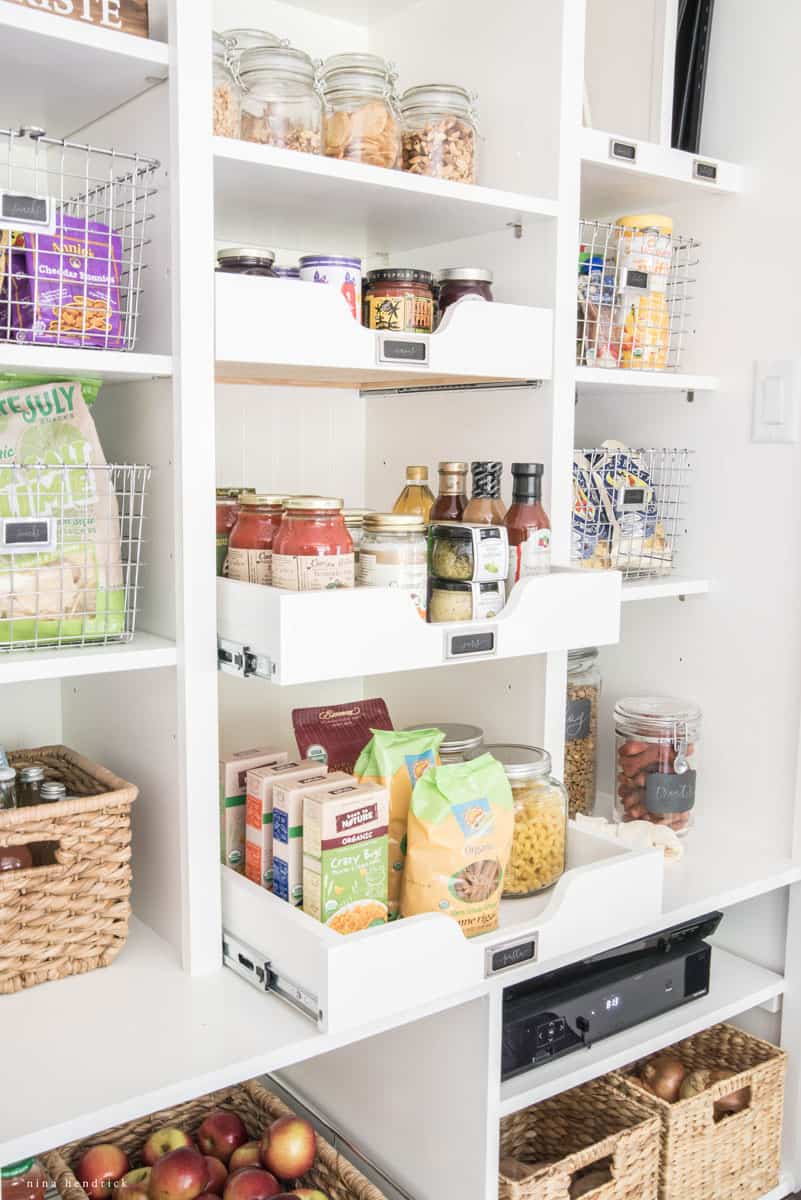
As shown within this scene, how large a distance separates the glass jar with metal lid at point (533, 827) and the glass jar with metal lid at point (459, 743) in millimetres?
56

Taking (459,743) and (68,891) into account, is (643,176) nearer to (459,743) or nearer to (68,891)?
(459,743)

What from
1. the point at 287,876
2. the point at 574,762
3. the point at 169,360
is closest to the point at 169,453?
the point at 169,360

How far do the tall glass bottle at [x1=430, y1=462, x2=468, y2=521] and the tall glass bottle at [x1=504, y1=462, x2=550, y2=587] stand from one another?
0.30 ft

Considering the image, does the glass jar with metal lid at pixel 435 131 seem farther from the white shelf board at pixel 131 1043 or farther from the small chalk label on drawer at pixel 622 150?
the white shelf board at pixel 131 1043

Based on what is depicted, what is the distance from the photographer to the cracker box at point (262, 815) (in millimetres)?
1513

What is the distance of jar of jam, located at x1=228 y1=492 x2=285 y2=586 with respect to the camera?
1497mm

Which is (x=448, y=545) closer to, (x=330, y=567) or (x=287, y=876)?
(x=330, y=567)

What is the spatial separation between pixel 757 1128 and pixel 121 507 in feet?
4.96

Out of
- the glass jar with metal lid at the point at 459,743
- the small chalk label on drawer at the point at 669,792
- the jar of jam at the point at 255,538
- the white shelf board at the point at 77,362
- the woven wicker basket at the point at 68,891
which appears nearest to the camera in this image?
the white shelf board at the point at 77,362

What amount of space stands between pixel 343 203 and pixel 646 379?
0.60m

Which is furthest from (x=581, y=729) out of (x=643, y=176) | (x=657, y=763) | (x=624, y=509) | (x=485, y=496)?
(x=643, y=176)

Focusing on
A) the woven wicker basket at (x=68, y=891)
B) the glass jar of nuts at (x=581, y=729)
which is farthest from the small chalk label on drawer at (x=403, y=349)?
the glass jar of nuts at (x=581, y=729)

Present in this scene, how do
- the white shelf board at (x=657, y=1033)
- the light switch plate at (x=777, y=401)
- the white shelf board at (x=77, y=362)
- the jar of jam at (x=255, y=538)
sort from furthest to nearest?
1. the light switch plate at (x=777, y=401)
2. the white shelf board at (x=657, y=1033)
3. the jar of jam at (x=255, y=538)
4. the white shelf board at (x=77, y=362)

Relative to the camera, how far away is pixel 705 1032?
2113mm
